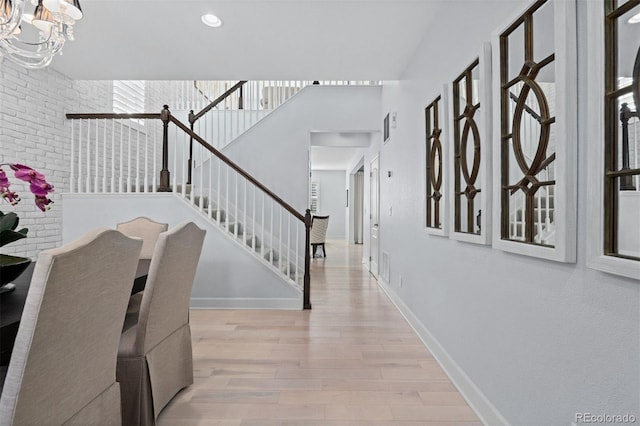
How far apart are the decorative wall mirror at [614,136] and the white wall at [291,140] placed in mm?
4590

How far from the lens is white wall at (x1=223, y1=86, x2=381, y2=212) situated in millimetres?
5539

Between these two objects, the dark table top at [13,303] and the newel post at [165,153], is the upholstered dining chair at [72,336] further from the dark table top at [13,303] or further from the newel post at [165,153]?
the newel post at [165,153]

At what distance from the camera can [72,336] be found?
3.54 feet

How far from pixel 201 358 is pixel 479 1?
10.2ft

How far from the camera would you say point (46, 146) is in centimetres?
382

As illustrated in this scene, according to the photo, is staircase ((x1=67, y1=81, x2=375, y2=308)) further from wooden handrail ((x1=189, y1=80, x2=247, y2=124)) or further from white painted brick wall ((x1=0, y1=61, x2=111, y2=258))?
white painted brick wall ((x1=0, y1=61, x2=111, y2=258))

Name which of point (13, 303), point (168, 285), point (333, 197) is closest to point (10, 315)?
point (13, 303)

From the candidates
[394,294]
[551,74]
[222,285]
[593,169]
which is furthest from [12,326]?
[394,294]

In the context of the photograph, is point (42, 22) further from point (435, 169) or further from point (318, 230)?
point (318, 230)

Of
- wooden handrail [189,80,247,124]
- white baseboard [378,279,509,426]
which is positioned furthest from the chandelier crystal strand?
wooden handrail [189,80,247,124]

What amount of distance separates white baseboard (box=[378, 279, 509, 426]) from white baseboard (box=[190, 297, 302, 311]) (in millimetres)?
1360

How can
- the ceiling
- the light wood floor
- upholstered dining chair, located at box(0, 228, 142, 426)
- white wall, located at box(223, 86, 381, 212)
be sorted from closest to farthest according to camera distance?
upholstered dining chair, located at box(0, 228, 142, 426), the light wood floor, the ceiling, white wall, located at box(223, 86, 381, 212)

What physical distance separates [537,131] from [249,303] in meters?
3.40

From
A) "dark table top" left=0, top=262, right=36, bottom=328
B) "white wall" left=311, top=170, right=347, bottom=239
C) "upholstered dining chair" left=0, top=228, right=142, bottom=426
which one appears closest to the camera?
"upholstered dining chair" left=0, top=228, right=142, bottom=426
